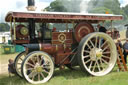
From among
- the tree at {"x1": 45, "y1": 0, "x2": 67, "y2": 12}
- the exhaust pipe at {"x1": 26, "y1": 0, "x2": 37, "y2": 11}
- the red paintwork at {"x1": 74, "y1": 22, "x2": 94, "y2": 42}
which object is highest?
the tree at {"x1": 45, "y1": 0, "x2": 67, "y2": 12}

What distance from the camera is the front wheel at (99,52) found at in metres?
6.15

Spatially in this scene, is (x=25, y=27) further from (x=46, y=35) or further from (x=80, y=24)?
(x=80, y=24)

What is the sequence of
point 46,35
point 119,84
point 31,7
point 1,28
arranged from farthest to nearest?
point 1,28 → point 31,7 → point 46,35 → point 119,84

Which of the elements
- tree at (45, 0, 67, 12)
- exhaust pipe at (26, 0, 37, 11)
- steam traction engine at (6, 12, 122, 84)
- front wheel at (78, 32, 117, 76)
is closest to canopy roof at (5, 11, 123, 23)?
steam traction engine at (6, 12, 122, 84)

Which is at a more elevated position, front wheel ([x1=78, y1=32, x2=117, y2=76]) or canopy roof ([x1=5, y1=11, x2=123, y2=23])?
canopy roof ([x1=5, y1=11, x2=123, y2=23])

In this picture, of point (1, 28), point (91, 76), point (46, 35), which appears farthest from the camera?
point (1, 28)

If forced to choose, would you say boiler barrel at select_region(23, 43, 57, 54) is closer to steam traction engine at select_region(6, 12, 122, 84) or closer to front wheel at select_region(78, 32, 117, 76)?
steam traction engine at select_region(6, 12, 122, 84)

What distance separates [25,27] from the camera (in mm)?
6336

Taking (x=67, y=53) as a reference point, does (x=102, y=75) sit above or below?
below

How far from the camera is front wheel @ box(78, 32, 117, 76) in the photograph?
6152 millimetres

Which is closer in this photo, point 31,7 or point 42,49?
point 42,49

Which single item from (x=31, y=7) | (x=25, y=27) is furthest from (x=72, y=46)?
(x=31, y=7)

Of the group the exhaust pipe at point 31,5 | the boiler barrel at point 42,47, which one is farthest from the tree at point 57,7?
the boiler barrel at point 42,47

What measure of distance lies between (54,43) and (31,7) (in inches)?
113
